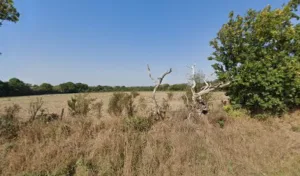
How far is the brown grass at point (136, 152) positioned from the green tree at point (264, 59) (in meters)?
3.25

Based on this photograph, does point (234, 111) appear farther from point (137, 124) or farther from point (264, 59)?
point (137, 124)

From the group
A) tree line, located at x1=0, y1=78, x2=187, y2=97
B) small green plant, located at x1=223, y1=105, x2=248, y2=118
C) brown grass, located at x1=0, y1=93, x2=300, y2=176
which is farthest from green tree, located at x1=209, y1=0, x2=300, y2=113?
tree line, located at x1=0, y1=78, x2=187, y2=97

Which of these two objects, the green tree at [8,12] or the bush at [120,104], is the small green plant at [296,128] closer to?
the bush at [120,104]

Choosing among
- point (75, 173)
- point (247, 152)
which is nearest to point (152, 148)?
point (75, 173)

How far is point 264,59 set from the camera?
7527mm

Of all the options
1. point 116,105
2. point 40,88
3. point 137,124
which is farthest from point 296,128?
point 40,88

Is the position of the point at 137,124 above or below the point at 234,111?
above

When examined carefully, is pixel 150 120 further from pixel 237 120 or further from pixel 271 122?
pixel 271 122

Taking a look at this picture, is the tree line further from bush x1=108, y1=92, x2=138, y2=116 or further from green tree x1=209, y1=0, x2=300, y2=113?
green tree x1=209, y1=0, x2=300, y2=113

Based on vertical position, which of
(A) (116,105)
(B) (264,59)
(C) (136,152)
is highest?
(B) (264,59)

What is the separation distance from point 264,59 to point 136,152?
7.35m

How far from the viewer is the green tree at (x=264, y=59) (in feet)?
24.3

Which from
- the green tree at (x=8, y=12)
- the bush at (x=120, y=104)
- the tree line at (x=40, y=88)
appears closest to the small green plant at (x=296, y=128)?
the bush at (x=120, y=104)

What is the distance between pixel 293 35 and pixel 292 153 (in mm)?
5894
